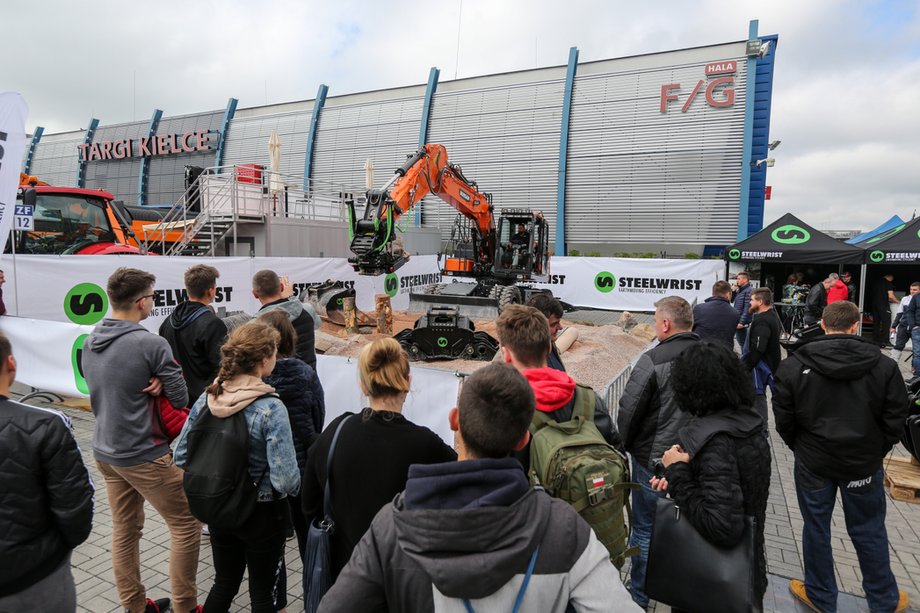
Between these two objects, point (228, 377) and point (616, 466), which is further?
point (228, 377)

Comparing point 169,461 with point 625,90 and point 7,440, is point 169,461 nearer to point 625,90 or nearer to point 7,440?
point 7,440

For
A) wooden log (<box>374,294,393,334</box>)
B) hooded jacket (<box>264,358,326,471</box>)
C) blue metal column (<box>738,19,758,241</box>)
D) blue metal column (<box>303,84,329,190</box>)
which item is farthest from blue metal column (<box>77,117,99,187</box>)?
hooded jacket (<box>264,358,326,471</box>)

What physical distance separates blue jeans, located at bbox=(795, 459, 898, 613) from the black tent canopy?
39.6ft

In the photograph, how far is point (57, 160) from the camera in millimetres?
40250

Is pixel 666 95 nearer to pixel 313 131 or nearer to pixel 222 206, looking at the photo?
pixel 313 131

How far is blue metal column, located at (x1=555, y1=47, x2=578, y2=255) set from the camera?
26.4 meters

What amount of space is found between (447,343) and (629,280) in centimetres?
984

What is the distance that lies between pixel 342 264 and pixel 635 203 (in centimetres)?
1636

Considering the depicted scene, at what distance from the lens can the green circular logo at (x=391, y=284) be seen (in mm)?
16277

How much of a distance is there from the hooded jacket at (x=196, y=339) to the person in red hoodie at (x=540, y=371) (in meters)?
2.44

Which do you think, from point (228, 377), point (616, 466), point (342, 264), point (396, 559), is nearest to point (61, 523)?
point (228, 377)

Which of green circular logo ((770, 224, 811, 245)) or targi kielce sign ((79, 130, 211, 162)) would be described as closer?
green circular logo ((770, 224, 811, 245))

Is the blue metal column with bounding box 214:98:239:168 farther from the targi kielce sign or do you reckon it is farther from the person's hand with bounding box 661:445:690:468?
the person's hand with bounding box 661:445:690:468

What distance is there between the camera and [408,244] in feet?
80.2
